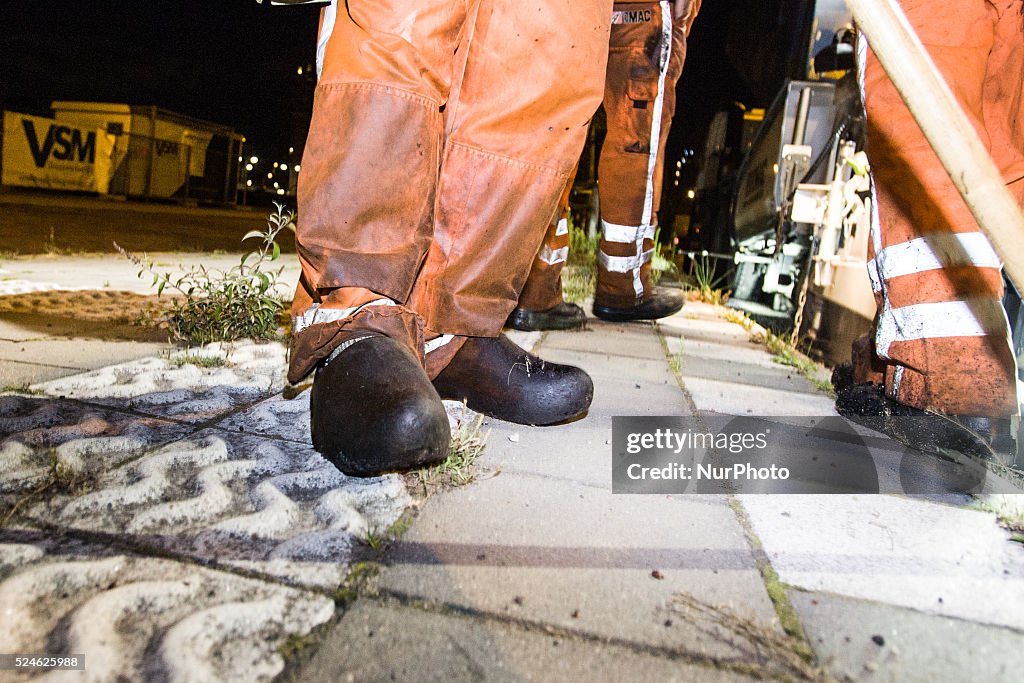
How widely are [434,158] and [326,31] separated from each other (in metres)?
0.37

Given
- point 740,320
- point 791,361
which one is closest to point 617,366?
point 791,361

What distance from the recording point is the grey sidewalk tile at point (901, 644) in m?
0.75

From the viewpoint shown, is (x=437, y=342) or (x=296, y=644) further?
(x=437, y=342)

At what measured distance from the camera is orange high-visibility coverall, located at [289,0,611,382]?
4.16 ft

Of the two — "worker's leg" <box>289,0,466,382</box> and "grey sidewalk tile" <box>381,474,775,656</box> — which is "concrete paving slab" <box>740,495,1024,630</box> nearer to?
"grey sidewalk tile" <box>381,474,775,656</box>

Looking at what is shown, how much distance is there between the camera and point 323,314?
1314mm

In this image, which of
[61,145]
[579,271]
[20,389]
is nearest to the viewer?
[20,389]

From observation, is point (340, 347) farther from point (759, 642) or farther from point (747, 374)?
point (747, 374)

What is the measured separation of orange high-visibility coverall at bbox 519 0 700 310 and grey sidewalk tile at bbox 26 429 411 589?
71.3 inches

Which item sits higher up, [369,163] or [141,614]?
[369,163]

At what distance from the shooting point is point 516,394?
5.03ft

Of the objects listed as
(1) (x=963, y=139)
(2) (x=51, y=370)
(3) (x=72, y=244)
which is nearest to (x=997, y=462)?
(1) (x=963, y=139)

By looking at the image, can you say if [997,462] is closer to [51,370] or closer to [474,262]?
[474,262]

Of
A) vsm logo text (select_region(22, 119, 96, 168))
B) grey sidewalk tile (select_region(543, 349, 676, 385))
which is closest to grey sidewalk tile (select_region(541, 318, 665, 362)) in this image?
grey sidewalk tile (select_region(543, 349, 676, 385))
